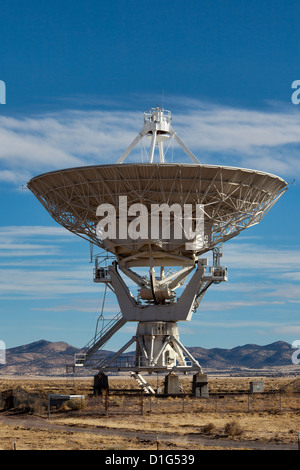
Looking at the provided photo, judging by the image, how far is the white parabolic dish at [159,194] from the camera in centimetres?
4466

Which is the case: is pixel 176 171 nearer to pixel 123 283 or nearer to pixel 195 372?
pixel 123 283

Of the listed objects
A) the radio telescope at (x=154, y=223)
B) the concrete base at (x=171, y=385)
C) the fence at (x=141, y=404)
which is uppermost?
the radio telescope at (x=154, y=223)

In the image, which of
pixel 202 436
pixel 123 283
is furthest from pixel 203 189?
pixel 202 436

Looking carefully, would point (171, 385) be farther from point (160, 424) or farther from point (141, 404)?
point (160, 424)

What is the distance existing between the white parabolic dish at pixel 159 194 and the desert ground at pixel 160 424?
941cm

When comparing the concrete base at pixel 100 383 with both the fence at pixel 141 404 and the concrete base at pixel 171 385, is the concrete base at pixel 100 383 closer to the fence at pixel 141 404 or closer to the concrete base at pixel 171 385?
the fence at pixel 141 404

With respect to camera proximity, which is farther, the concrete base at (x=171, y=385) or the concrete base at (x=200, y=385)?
the concrete base at (x=171, y=385)

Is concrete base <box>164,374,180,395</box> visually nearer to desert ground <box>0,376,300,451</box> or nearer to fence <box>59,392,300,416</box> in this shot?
fence <box>59,392,300,416</box>

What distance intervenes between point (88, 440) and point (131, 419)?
917cm

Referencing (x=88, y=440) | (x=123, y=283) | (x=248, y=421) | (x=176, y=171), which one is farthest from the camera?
(x=123, y=283)

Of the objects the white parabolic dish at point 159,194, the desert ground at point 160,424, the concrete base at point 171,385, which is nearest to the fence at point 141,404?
the desert ground at point 160,424

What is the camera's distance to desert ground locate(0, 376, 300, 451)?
90.2ft
